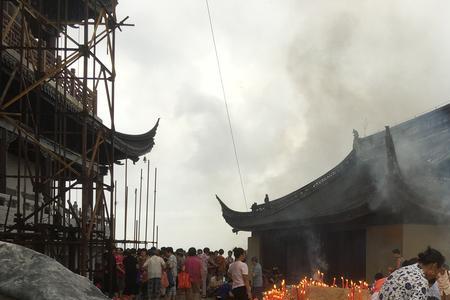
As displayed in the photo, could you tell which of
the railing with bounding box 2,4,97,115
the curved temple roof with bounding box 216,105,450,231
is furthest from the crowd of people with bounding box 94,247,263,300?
the railing with bounding box 2,4,97,115

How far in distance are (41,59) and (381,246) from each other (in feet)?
27.6

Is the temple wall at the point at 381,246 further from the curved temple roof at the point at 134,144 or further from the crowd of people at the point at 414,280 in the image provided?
the curved temple roof at the point at 134,144

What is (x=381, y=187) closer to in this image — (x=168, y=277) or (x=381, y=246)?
(x=381, y=246)

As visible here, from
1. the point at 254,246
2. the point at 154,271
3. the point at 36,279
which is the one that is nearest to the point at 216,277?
the point at 254,246

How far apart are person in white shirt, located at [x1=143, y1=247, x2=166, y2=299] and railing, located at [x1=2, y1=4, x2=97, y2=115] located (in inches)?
146

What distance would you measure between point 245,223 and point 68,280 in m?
19.1

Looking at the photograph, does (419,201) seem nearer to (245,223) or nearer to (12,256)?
(245,223)

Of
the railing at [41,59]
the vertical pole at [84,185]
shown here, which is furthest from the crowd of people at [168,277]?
the railing at [41,59]

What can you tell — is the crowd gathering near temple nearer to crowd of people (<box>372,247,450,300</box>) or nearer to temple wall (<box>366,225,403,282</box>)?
crowd of people (<box>372,247,450,300</box>)

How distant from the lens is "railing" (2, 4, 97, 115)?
Answer: 14.3 meters

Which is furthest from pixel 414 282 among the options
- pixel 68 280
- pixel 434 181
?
pixel 434 181

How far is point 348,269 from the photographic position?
1662 centimetres

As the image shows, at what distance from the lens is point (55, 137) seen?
1320 centimetres

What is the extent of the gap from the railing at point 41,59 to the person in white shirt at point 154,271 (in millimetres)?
3718
